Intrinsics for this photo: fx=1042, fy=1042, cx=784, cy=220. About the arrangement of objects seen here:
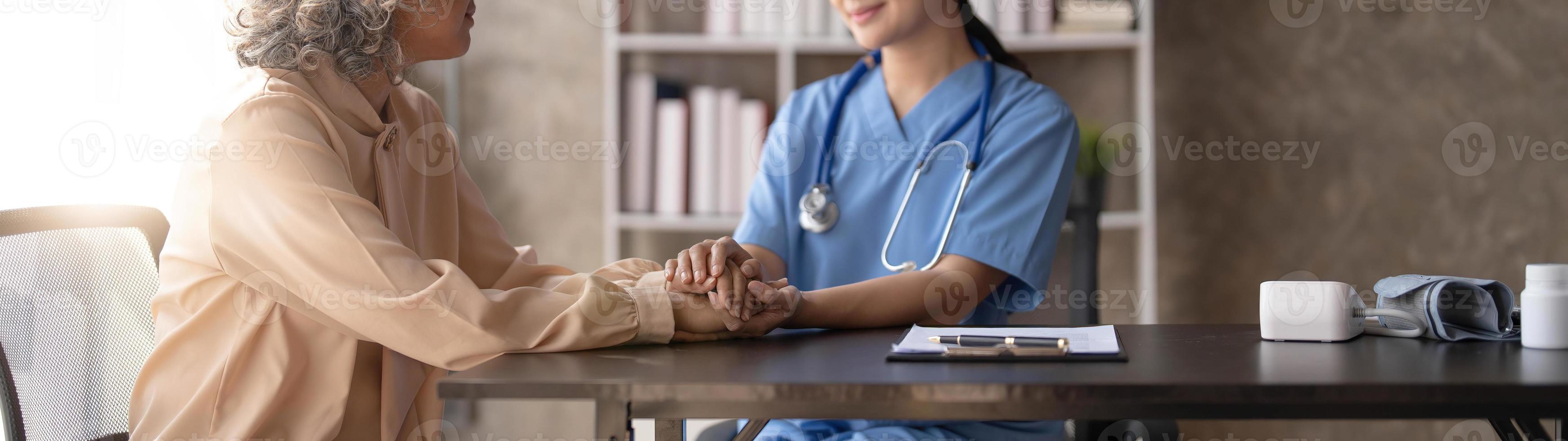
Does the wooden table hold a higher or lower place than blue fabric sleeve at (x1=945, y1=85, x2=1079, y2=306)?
lower

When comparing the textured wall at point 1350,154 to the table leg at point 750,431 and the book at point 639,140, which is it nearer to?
the book at point 639,140

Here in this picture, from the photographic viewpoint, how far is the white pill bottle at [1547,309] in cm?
93

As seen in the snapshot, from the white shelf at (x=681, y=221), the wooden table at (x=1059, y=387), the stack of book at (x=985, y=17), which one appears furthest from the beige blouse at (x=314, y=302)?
the stack of book at (x=985, y=17)

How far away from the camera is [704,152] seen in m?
2.41

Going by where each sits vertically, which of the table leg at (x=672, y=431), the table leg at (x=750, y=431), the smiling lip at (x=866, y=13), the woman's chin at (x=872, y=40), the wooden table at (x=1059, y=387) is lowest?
the table leg at (x=750, y=431)

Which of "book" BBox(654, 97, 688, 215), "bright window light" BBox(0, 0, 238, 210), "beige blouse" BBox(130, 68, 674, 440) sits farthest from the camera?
"book" BBox(654, 97, 688, 215)

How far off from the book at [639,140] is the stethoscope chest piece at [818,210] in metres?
0.87

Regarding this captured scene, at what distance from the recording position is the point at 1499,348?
95cm

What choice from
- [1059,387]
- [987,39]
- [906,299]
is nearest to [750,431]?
[906,299]

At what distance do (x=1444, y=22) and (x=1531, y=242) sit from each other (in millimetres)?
543

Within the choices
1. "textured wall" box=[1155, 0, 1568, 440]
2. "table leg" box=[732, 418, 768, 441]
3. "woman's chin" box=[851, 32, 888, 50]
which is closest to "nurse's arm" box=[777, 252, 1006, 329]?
"table leg" box=[732, 418, 768, 441]

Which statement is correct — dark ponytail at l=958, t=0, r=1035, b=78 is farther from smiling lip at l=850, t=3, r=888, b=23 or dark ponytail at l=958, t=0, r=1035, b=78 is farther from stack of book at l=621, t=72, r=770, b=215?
stack of book at l=621, t=72, r=770, b=215

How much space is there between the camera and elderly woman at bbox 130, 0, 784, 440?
99 cm

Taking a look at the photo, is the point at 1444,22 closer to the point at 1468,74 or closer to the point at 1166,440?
the point at 1468,74
